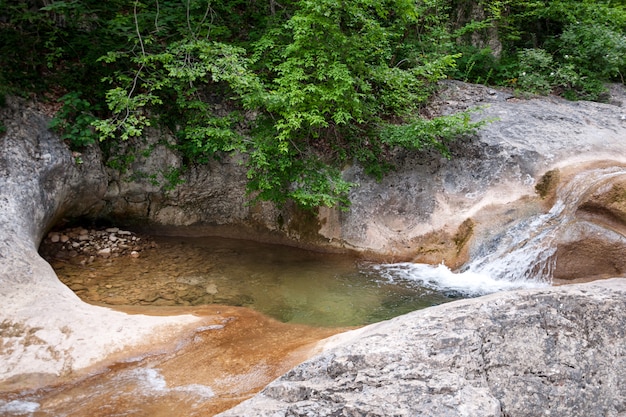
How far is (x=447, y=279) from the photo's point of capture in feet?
26.3

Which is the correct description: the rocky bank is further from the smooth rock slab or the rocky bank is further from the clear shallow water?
the clear shallow water

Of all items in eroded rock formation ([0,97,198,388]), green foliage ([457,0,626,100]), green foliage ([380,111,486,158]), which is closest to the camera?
eroded rock formation ([0,97,198,388])

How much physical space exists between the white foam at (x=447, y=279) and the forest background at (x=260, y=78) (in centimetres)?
164

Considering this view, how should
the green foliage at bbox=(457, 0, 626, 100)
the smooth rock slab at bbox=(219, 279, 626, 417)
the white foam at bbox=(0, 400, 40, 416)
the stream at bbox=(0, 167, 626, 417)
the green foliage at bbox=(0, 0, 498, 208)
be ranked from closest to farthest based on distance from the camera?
1. the smooth rock slab at bbox=(219, 279, 626, 417)
2. the white foam at bbox=(0, 400, 40, 416)
3. the stream at bbox=(0, 167, 626, 417)
4. the green foliage at bbox=(0, 0, 498, 208)
5. the green foliage at bbox=(457, 0, 626, 100)

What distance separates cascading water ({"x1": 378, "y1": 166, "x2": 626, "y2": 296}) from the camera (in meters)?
7.67

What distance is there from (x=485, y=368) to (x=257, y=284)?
5.26 metres

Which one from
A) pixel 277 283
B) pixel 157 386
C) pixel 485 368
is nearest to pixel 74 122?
pixel 277 283

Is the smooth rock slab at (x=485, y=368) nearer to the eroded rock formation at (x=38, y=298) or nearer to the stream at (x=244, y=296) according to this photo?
the stream at (x=244, y=296)

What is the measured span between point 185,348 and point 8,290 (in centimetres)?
217

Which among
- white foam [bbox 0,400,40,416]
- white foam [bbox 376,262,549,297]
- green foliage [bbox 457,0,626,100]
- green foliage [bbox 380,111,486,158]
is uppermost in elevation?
green foliage [bbox 457,0,626,100]

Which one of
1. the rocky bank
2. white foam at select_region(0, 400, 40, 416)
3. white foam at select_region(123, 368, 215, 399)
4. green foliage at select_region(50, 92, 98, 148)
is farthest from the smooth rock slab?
green foliage at select_region(50, 92, 98, 148)

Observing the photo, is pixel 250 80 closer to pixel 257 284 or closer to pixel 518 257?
pixel 257 284

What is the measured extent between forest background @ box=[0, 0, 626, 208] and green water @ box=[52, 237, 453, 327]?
4.11ft

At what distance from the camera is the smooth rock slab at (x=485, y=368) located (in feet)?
8.45
